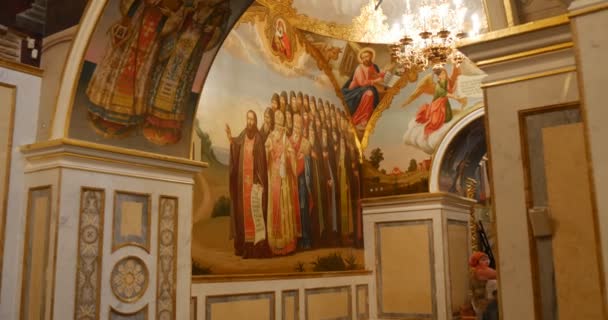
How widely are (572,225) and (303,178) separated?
26.3ft

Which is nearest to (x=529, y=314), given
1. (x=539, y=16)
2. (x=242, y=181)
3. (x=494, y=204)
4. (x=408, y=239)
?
(x=494, y=204)

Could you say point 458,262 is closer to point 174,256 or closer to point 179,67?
point 174,256

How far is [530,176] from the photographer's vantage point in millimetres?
4188

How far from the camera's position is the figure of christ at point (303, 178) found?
1161 cm

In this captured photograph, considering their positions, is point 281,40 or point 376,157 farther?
point 376,157

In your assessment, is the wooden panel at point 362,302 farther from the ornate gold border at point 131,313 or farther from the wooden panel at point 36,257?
the wooden panel at point 36,257

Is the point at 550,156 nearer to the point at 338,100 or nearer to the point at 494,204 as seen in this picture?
the point at 494,204

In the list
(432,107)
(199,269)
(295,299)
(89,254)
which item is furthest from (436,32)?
(89,254)

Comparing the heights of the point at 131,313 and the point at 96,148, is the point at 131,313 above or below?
below

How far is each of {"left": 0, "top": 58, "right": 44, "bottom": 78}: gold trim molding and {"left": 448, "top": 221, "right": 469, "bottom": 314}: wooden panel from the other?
29.0 feet

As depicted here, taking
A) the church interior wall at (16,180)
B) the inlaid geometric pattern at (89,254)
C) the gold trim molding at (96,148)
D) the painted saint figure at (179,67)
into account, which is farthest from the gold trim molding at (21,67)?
the inlaid geometric pattern at (89,254)

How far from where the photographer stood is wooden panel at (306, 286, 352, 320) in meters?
11.6

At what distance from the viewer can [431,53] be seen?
31.6 feet

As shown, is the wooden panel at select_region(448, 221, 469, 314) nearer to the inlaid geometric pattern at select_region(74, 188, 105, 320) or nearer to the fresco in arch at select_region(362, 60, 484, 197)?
the fresco in arch at select_region(362, 60, 484, 197)
